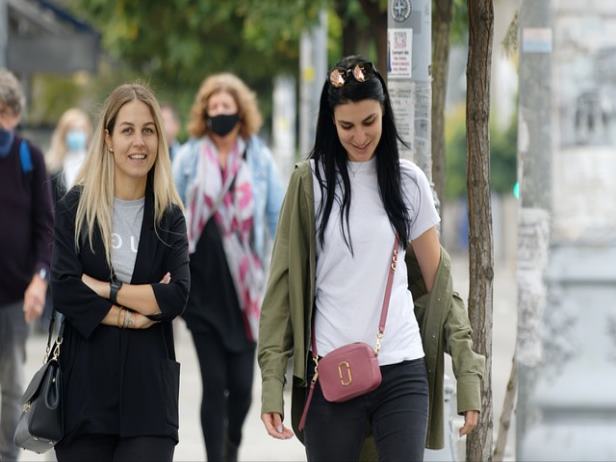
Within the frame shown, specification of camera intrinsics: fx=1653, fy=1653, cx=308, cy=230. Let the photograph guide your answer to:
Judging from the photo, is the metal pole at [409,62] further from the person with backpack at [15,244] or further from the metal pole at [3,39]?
the metal pole at [3,39]

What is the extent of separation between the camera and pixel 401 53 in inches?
267

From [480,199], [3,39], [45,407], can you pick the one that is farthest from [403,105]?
[3,39]

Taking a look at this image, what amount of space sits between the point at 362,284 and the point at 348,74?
634 mm

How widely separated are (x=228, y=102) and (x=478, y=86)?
2274 mm

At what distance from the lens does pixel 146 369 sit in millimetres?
5156

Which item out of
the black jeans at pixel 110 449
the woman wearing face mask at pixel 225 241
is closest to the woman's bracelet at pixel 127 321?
the black jeans at pixel 110 449

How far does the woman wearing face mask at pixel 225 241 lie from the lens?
319 inches

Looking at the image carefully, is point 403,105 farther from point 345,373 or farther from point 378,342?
point 345,373

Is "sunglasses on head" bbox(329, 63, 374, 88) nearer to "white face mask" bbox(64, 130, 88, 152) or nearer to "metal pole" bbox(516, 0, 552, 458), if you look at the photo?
"metal pole" bbox(516, 0, 552, 458)

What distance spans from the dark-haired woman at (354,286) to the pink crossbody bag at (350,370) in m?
0.03

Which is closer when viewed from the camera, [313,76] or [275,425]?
[275,425]

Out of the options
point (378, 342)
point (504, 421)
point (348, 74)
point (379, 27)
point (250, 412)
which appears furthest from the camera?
point (379, 27)

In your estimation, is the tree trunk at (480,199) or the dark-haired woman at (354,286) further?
the tree trunk at (480,199)

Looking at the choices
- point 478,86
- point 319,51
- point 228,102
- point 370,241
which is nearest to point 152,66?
point 319,51
